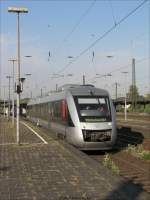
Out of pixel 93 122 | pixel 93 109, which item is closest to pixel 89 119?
pixel 93 122

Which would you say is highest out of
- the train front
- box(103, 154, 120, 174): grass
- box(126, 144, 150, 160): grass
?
the train front

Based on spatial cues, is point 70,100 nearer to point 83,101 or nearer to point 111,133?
point 83,101

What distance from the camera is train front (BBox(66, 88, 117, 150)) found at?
19391 millimetres

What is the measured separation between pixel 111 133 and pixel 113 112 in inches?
41.0

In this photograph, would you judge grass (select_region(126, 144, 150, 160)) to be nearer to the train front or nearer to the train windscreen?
the train front

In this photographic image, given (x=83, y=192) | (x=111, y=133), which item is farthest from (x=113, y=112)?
(x=83, y=192)

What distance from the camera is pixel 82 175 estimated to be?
37.9ft

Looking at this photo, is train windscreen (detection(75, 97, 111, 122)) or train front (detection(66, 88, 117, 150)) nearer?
train front (detection(66, 88, 117, 150))

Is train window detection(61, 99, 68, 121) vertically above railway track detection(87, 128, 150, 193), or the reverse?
train window detection(61, 99, 68, 121)

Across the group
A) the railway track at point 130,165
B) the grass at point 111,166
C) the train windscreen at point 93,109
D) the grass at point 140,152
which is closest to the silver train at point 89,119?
the train windscreen at point 93,109

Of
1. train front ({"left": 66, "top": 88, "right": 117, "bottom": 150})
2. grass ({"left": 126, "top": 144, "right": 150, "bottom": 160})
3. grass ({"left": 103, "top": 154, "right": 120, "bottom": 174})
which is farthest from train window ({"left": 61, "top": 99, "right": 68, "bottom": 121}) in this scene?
grass ({"left": 103, "top": 154, "right": 120, "bottom": 174})

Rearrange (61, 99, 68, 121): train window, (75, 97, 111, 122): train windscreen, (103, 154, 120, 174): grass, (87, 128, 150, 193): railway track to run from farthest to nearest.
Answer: (61, 99, 68, 121): train window
(75, 97, 111, 122): train windscreen
(103, 154, 120, 174): grass
(87, 128, 150, 193): railway track

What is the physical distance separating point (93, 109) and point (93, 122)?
763 millimetres

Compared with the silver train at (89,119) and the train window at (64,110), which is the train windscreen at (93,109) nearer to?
the silver train at (89,119)
